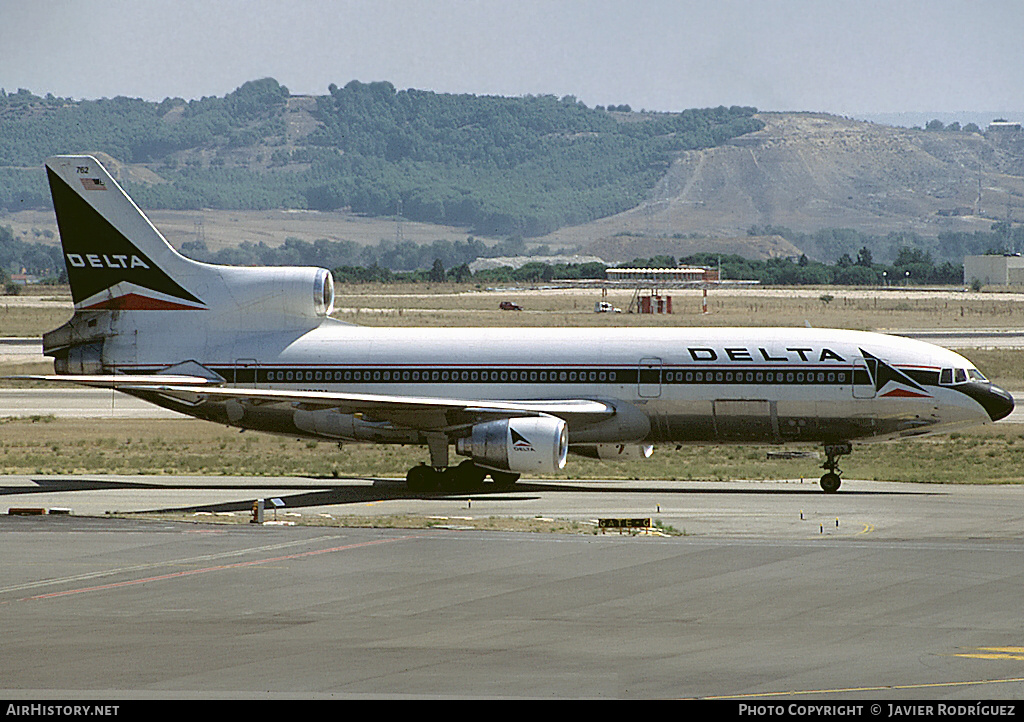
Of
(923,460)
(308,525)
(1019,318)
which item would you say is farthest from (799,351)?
(1019,318)

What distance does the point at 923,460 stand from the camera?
4844 cm

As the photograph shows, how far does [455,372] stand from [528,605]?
18379mm

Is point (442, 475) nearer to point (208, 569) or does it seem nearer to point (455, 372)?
point (455, 372)

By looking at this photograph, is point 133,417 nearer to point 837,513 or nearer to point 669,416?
point 669,416

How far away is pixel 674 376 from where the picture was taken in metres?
40.2

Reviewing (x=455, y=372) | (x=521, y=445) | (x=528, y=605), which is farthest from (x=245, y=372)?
(x=528, y=605)

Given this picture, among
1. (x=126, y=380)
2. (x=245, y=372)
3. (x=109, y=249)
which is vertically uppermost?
(x=109, y=249)

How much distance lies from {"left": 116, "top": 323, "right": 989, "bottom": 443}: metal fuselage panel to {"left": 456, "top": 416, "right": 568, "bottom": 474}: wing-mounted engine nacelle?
7.13 ft

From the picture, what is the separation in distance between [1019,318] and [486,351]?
356 feet

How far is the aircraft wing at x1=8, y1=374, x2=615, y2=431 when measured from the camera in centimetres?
3916

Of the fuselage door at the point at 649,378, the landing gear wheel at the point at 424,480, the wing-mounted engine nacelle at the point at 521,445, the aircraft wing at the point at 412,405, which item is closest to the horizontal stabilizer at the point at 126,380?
the aircraft wing at the point at 412,405

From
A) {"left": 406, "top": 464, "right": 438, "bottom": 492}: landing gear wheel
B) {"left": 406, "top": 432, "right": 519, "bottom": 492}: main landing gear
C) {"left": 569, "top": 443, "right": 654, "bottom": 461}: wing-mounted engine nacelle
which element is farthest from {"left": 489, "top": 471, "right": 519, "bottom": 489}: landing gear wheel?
{"left": 406, "top": 464, "right": 438, "bottom": 492}: landing gear wheel

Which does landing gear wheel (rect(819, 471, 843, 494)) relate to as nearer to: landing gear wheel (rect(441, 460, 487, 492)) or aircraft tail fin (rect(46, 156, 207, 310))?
landing gear wheel (rect(441, 460, 487, 492))
